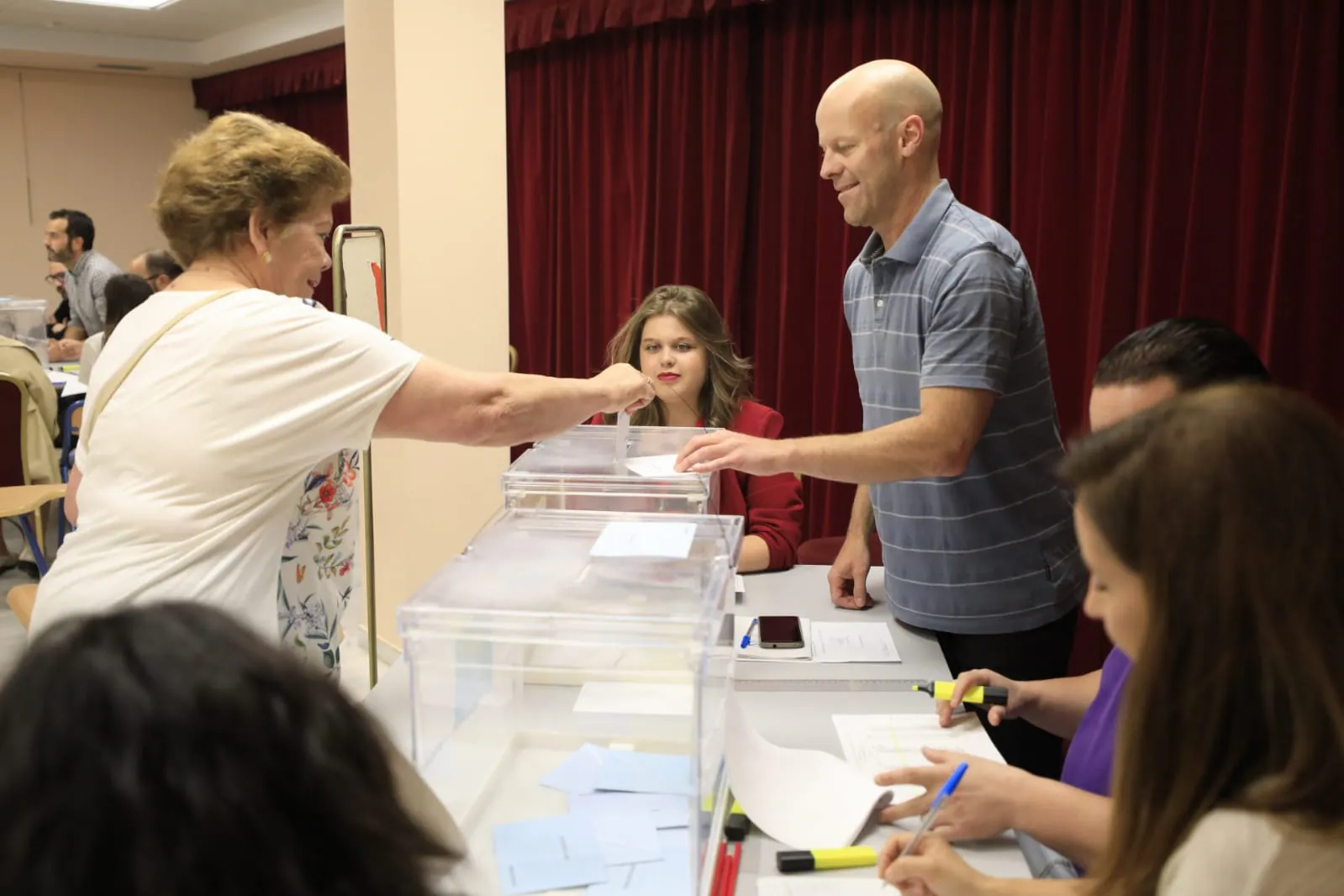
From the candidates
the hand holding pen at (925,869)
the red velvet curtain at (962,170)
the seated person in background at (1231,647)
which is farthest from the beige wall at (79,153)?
the seated person in background at (1231,647)

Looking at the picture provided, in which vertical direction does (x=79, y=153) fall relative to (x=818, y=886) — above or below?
above

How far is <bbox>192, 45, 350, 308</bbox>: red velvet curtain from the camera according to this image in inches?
246

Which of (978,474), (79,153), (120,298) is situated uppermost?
(79,153)

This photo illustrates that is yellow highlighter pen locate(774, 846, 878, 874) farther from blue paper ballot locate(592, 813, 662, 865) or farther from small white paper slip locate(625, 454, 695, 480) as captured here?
small white paper slip locate(625, 454, 695, 480)

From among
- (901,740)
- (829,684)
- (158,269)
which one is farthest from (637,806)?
(158,269)

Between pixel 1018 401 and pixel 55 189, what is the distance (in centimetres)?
798

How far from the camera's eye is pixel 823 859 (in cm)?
123

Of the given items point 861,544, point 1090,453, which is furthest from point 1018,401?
point 1090,453

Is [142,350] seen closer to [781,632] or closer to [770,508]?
[781,632]

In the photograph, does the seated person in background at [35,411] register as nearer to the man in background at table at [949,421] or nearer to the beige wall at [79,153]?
the man in background at table at [949,421]

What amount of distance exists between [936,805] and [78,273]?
6.15m

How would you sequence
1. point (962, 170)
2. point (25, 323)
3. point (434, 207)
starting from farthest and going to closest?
point (25, 323)
point (962, 170)
point (434, 207)

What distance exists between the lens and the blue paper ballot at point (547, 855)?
116cm

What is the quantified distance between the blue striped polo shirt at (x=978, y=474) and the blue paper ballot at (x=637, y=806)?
84cm
